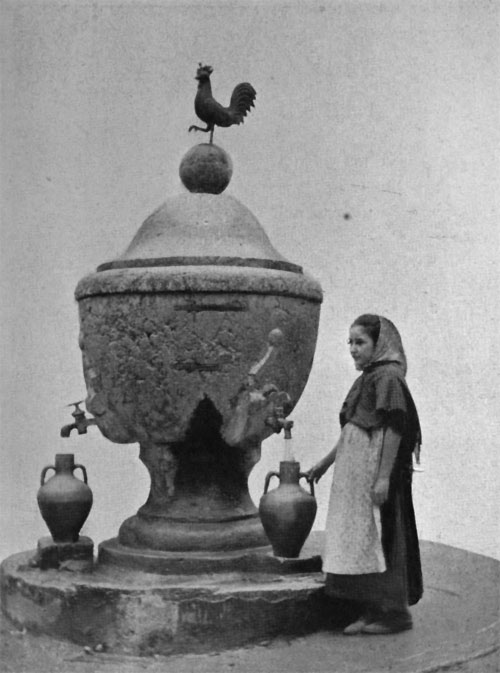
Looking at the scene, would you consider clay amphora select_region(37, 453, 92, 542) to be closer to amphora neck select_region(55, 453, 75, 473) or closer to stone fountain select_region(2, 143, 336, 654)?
amphora neck select_region(55, 453, 75, 473)

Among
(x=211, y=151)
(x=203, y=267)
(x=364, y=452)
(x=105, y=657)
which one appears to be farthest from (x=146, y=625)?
(x=211, y=151)

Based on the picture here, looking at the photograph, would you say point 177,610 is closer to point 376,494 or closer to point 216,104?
point 376,494

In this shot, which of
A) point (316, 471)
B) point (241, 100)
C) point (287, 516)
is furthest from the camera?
point (241, 100)

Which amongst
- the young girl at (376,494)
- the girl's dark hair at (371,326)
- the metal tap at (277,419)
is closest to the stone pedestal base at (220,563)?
the young girl at (376,494)


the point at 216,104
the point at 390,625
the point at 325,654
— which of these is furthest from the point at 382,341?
the point at 216,104

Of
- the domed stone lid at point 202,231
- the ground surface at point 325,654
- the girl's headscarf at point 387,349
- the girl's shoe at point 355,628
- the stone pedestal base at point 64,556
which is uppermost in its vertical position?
the domed stone lid at point 202,231

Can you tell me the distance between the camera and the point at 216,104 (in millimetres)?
4945

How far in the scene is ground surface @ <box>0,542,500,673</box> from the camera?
3.80 metres

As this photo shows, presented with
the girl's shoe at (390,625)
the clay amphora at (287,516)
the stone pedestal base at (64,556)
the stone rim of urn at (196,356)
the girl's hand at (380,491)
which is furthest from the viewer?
the stone pedestal base at (64,556)

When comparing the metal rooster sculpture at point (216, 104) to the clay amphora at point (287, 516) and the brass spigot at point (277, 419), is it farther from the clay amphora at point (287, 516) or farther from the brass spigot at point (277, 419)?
the clay amphora at point (287, 516)

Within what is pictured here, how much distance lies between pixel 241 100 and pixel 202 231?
2.66ft

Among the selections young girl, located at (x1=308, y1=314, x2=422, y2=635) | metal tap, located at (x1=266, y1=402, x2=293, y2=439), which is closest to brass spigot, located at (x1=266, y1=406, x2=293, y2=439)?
metal tap, located at (x1=266, y1=402, x2=293, y2=439)

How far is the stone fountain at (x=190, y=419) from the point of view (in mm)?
4102

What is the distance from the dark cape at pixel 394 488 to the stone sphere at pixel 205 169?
1450mm
